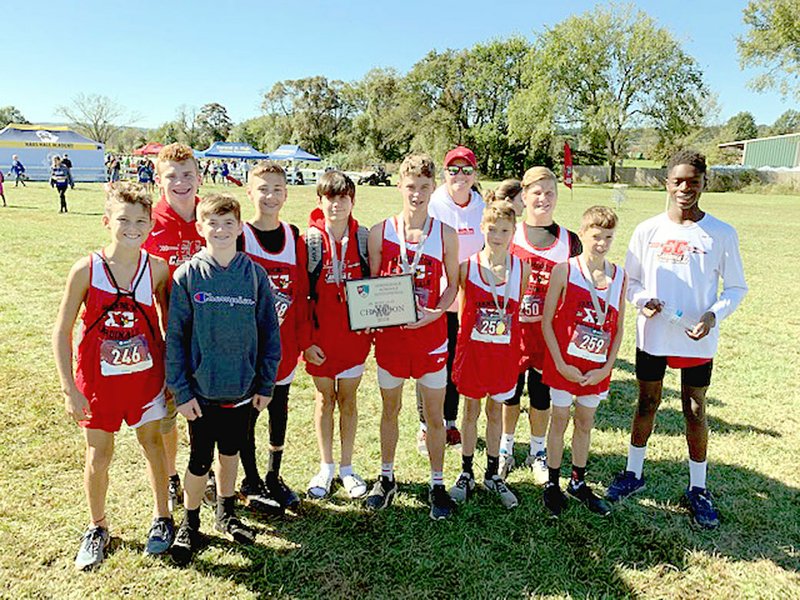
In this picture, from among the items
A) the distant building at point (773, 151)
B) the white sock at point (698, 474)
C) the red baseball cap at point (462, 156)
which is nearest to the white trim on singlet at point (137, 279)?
the red baseball cap at point (462, 156)

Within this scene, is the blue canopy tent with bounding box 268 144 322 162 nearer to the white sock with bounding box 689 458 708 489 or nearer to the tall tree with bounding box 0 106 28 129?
the white sock with bounding box 689 458 708 489

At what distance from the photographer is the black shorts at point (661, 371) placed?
3.55 m

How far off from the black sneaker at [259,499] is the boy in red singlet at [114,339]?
821 millimetres

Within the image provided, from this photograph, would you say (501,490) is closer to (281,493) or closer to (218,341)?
(281,493)

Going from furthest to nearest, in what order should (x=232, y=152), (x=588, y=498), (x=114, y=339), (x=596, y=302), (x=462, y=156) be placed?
(x=232, y=152) < (x=462, y=156) < (x=588, y=498) < (x=596, y=302) < (x=114, y=339)

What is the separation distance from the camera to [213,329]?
2787 millimetres

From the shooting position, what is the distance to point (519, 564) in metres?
3.12

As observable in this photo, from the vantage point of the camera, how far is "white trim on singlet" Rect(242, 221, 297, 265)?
3.22 metres

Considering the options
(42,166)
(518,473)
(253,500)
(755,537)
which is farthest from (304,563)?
(42,166)

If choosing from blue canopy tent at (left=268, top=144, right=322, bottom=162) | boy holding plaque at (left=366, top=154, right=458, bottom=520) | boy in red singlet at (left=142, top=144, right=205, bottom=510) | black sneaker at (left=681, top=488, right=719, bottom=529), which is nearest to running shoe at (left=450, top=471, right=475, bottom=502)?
boy holding plaque at (left=366, top=154, right=458, bottom=520)

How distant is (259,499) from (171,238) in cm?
164

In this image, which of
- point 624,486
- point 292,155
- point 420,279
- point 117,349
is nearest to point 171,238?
point 117,349

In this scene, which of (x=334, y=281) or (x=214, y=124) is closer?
(x=334, y=281)

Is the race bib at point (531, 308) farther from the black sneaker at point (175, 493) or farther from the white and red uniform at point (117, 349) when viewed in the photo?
the black sneaker at point (175, 493)
